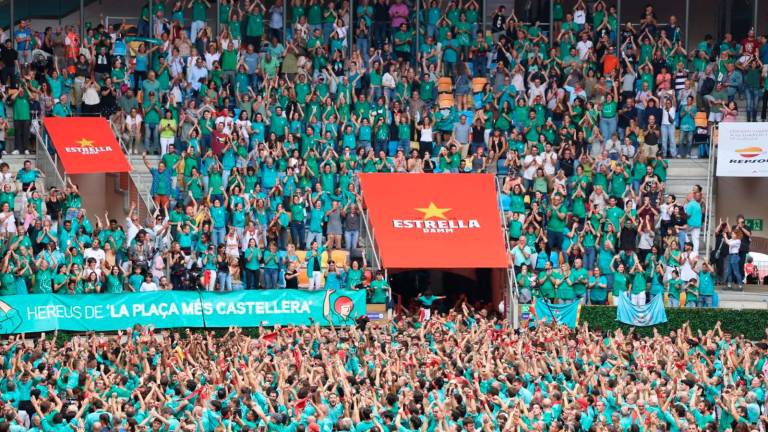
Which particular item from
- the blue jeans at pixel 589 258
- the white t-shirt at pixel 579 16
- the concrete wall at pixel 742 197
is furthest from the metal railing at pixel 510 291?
the white t-shirt at pixel 579 16

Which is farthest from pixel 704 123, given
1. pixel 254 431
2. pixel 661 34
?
pixel 254 431

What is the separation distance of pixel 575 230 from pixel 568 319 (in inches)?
107

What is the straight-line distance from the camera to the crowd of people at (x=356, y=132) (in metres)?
33.4

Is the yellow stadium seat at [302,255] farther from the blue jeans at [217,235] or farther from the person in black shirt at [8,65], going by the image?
the person in black shirt at [8,65]

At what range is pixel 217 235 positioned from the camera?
1347 inches

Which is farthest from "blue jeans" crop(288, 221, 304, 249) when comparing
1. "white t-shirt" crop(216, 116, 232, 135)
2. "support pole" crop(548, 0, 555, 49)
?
"support pole" crop(548, 0, 555, 49)

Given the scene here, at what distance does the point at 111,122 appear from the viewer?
37.7 meters

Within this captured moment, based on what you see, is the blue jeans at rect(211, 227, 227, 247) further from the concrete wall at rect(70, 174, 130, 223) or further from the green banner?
the concrete wall at rect(70, 174, 130, 223)

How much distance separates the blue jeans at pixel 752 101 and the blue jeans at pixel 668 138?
2241 mm

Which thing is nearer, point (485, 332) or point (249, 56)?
point (485, 332)

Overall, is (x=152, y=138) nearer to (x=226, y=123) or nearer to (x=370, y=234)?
(x=226, y=123)

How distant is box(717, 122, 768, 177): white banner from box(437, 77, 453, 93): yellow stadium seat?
7115 mm

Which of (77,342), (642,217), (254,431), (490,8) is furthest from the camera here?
(490,8)

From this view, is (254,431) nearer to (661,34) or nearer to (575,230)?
(575,230)
